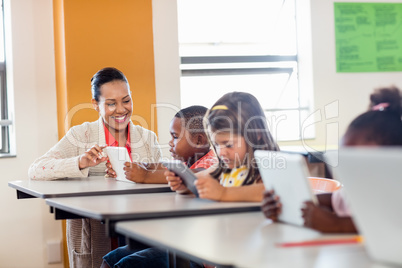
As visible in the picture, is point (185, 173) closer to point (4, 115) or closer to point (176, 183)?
point (176, 183)

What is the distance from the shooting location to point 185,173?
1891 millimetres

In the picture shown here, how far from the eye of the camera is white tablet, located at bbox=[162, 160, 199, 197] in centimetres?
185

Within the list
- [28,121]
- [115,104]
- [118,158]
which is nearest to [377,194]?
[118,158]

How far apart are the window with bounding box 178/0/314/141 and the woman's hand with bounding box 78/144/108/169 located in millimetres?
1545

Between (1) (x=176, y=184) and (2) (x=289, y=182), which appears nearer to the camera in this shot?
(2) (x=289, y=182)

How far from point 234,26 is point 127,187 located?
7.32 ft

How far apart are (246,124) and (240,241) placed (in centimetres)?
78

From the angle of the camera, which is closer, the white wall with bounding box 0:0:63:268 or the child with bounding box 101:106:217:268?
the child with bounding box 101:106:217:268

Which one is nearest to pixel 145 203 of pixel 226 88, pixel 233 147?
pixel 233 147

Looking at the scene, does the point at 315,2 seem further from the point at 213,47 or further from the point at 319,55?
the point at 213,47

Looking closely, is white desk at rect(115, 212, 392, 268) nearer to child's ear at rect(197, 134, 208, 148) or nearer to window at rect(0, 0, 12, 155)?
child's ear at rect(197, 134, 208, 148)

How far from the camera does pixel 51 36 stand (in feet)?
11.5

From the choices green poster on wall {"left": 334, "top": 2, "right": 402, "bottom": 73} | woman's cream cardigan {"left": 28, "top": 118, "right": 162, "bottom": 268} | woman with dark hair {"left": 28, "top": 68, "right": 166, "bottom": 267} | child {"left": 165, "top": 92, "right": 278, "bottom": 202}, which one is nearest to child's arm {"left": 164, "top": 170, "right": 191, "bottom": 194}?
child {"left": 165, "top": 92, "right": 278, "bottom": 202}

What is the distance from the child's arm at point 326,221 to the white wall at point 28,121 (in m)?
2.53
